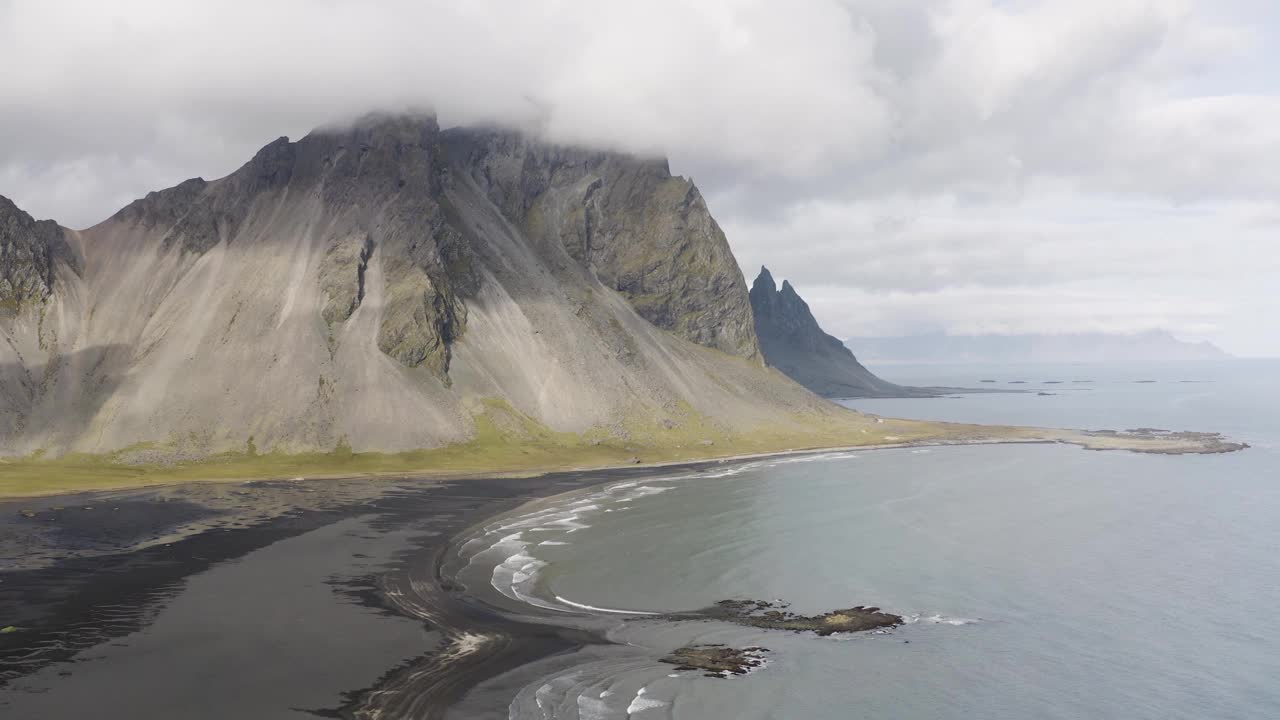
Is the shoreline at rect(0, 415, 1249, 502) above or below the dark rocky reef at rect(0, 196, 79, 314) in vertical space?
below

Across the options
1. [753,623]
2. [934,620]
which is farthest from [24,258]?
[934,620]

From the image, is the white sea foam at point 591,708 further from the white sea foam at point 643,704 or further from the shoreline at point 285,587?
the shoreline at point 285,587

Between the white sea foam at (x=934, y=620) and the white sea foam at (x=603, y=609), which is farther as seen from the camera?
the white sea foam at (x=603, y=609)

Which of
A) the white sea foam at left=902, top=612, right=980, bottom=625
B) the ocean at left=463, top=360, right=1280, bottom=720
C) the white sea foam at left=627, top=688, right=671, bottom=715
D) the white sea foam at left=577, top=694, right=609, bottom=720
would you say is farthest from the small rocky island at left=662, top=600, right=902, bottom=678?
the white sea foam at left=577, top=694, right=609, bottom=720

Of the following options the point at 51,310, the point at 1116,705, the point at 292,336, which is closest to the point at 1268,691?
the point at 1116,705

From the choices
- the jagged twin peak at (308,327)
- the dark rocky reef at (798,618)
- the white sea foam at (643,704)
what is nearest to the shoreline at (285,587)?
the white sea foam at (643,704)

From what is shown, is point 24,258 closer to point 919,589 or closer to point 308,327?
point 308,327

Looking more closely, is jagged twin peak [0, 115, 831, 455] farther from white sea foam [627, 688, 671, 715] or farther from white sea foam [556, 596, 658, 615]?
white sea foam [627, 688, 671, 715]
